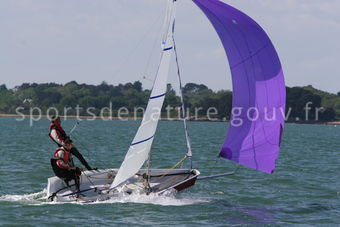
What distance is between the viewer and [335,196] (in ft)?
58.2

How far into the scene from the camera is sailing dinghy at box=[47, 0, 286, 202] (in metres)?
14.6

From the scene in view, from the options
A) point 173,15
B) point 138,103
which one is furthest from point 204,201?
point 138,103

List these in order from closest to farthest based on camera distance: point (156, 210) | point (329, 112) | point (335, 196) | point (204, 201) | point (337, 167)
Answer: point (156, 210)
point (204, 201)
point (335, 196)
point (337, 167)
point (329, 112)

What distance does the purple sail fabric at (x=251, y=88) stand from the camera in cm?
1459

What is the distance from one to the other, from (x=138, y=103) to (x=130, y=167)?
9844cm

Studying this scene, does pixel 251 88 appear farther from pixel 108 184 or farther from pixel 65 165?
pixel 65 165

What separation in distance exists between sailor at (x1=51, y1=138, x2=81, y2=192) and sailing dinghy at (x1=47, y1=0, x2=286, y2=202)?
0.74 ft

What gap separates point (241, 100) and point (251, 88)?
1.18ft

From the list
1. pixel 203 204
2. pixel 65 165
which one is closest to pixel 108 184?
pixel 65 165

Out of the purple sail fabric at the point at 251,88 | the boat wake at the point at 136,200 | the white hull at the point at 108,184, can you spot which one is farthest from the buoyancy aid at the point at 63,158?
the purple sail fabric at the point at 251,88

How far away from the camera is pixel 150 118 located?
49.2 ft

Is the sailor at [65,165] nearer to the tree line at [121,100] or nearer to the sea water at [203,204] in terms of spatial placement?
the sea water at [203,204]

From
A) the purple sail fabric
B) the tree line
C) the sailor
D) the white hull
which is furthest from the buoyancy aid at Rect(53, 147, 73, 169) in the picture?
the tree line

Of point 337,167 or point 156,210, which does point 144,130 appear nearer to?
point 156,210
